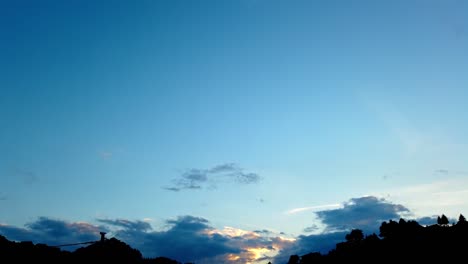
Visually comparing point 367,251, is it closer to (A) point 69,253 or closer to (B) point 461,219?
(B) point 461,219

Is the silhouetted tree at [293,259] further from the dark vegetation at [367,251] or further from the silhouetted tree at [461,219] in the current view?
the silhouetted tree at [461,219]

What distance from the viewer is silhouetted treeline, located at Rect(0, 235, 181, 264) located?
55812 millimetres

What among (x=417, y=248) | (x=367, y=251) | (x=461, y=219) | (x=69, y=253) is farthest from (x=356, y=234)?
(x=69, y=253)

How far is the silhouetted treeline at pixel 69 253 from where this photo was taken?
5581cm

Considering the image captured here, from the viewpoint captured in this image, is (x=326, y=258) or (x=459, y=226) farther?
(x=326, y=258)

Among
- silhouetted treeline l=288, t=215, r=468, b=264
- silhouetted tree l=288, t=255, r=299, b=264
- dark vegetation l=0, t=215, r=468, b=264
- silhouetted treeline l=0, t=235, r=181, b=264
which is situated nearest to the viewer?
silhouetted treeline l=0, t=235, r=181, b=264

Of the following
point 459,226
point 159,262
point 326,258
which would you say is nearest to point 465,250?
point 459,226

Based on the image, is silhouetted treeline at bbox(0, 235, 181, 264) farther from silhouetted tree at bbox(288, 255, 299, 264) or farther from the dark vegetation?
silhouetted tree at bbox(288, 255, 299, 264)

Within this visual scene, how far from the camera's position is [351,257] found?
85688mm

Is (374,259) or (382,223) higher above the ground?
(382,223)

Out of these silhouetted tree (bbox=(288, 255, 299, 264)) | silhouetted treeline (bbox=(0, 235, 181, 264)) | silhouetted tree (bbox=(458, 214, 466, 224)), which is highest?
silhouetted tree (bbox=(458, 214, 466, 224))

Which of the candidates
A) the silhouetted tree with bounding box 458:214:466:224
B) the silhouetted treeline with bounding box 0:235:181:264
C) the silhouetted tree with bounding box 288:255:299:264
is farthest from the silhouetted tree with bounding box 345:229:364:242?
the silhouetted treeline with bounding box 0:235:181:264

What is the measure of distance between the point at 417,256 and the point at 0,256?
6669cm

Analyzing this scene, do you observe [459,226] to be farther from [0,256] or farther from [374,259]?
[0,256]
